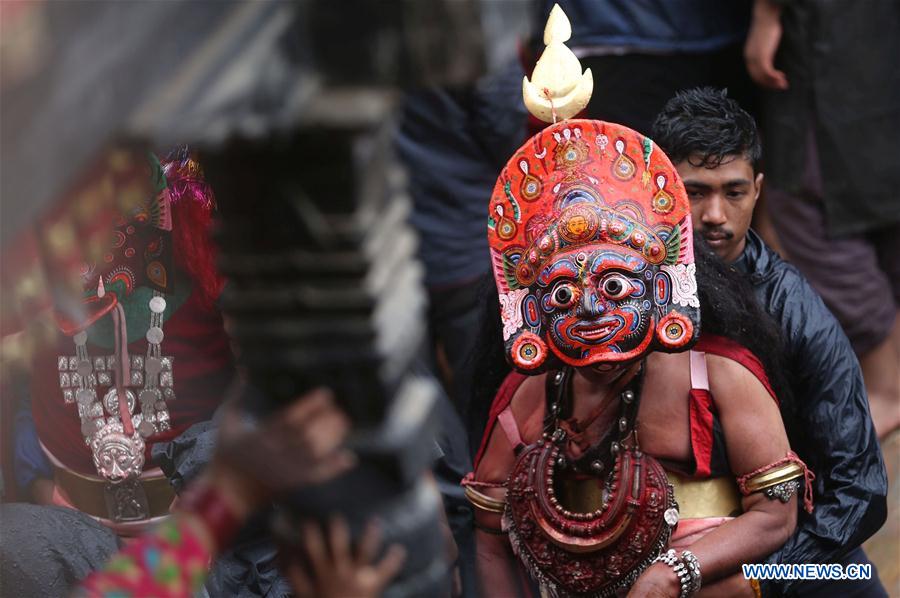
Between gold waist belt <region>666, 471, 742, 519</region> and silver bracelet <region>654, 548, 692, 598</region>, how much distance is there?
0.45ft

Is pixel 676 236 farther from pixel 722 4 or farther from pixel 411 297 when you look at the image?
pixel 722 4

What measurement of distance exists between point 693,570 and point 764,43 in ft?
5.59

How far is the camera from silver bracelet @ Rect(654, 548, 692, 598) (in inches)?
120

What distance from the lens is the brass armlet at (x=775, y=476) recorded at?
313 centimetres

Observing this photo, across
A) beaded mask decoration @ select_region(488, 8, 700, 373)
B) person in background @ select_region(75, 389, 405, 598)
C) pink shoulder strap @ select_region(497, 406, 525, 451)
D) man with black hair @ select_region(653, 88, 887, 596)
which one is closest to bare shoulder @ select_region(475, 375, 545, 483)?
pink shoulder strap @ select_region(497, 406, 525, 451)

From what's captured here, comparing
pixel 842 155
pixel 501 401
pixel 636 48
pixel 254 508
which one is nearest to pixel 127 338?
pixel 501 401

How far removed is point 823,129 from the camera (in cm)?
426

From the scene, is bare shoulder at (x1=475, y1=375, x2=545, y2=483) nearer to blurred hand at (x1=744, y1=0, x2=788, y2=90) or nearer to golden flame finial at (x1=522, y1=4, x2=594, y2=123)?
golden flame finial at (x1=522, y1=4, x2=594, y2=123)

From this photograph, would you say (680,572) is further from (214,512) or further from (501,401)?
(214,512)

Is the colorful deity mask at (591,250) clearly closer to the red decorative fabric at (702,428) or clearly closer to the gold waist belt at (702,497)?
the red decorative fabric at (702,428)

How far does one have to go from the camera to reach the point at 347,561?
6.49 feet

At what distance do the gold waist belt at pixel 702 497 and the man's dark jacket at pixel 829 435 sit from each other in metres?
0.22

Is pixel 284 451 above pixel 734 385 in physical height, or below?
above

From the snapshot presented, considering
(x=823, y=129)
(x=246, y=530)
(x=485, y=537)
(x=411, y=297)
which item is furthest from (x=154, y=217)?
(x=823, y=129)
